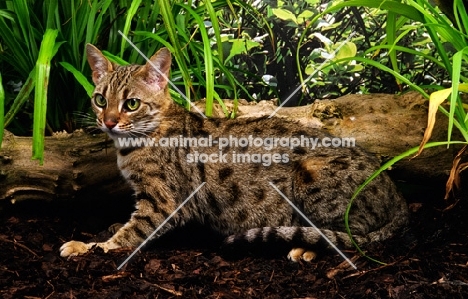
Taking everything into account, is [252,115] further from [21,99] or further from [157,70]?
[21,99]

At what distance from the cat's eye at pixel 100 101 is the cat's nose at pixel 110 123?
16 cm

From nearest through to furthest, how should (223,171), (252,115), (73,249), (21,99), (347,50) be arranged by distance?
1. (73,249)
2. (21,99)
3. (223,171)
4. (252,115)
5. (347,50)

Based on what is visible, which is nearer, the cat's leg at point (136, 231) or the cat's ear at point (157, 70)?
the cat's leg at point (136, 231)

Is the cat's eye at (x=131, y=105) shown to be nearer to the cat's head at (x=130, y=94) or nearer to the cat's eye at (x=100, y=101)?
the cat's head at (x=130, y=94)

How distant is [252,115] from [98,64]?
109 cm

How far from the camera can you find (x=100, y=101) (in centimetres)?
340

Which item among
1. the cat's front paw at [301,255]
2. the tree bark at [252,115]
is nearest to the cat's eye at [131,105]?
the tree bark at [252,115]

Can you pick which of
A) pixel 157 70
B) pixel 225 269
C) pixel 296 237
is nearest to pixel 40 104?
pixel 157 70

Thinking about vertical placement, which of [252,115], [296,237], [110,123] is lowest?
[296,237]

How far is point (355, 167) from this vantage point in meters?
3.36

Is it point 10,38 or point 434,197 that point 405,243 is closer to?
point 434,197

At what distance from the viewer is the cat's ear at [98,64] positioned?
11.2 ft

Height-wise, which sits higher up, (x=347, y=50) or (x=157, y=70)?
(x=157, y=70)

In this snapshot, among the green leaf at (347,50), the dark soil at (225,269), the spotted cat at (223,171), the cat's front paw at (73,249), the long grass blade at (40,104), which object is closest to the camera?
the dark soil at (225,269)
